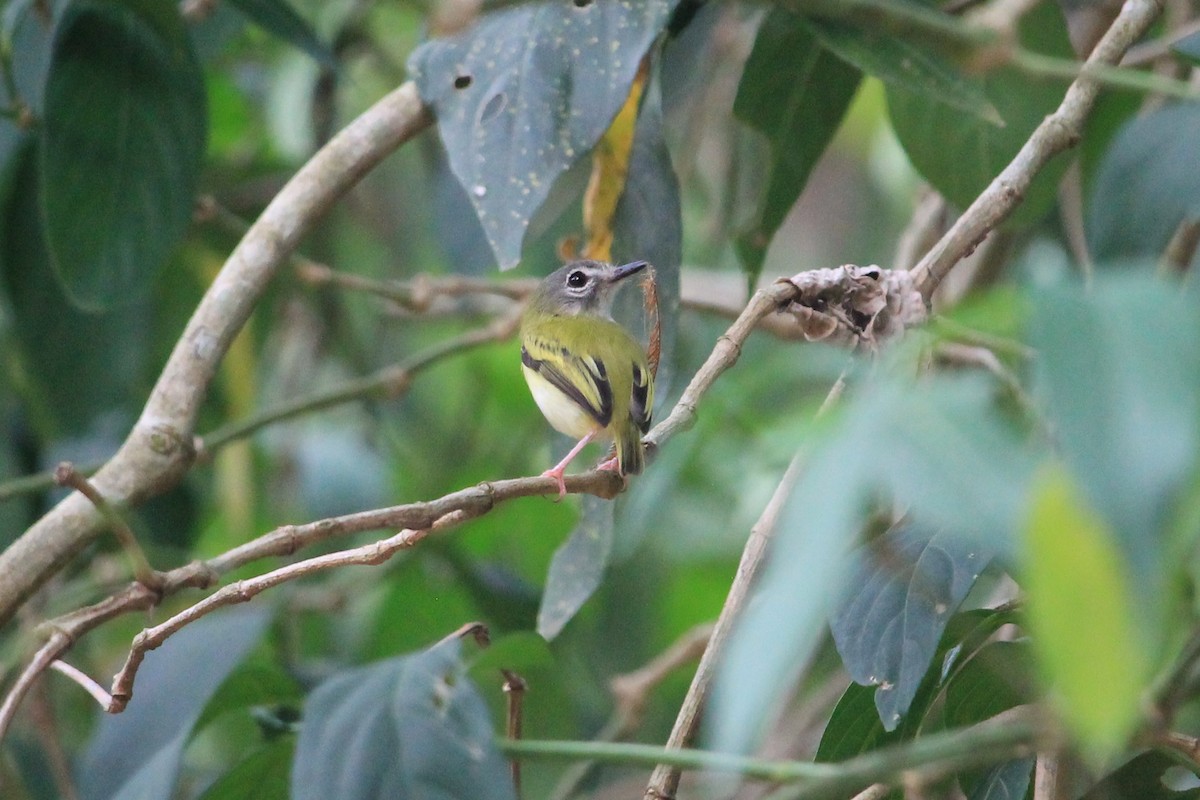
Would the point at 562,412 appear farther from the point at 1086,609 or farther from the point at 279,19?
the point at 1086,609

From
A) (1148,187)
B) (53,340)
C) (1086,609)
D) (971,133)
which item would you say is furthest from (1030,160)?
(53,340)

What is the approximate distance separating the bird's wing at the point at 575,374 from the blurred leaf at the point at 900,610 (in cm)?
78

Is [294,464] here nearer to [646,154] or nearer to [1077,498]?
[646,154]

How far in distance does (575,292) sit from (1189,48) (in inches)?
62.7

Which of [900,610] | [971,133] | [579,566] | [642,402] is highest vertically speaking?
[971,133]

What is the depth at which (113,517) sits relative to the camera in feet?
5.52

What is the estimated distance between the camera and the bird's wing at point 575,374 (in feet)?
8.48

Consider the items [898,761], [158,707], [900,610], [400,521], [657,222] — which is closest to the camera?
[898,761]

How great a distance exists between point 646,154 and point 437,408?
3374mm

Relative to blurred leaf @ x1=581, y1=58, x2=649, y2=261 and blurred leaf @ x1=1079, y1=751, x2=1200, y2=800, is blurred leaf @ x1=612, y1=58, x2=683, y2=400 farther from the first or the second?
blurred leaf @ x1=1079, y1=751, x2=1200, y2=800

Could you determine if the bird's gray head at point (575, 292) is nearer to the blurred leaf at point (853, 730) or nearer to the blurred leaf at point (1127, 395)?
the blurred leaf at point (853, 730)

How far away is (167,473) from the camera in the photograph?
220 cm

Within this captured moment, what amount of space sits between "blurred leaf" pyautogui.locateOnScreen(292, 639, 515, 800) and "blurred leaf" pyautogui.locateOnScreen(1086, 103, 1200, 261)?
1211 millimetres

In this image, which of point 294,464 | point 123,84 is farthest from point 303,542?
point 294,464
